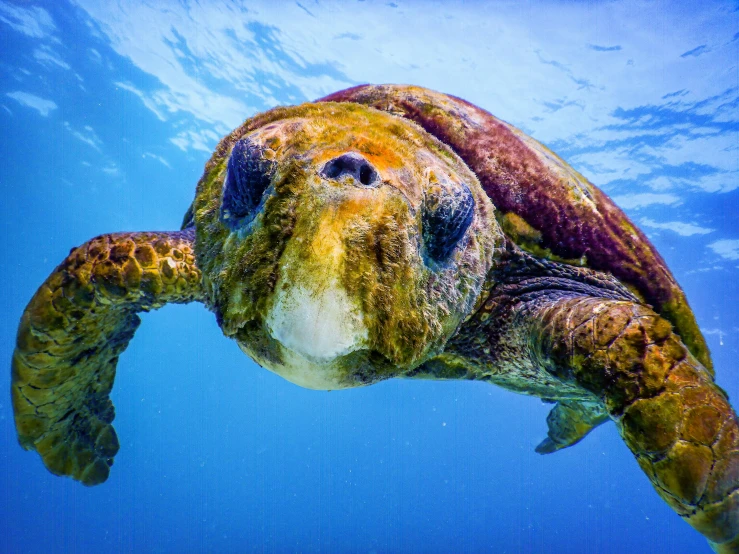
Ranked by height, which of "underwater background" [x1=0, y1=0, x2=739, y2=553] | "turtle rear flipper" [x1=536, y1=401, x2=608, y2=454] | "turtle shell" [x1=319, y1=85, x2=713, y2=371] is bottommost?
"turtle rear flipper" [x1=536, y1=401, x2=608, y2=454]

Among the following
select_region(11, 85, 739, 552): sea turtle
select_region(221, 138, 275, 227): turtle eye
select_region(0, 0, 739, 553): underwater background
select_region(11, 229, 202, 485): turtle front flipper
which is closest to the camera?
select_region(11, 85, 739, 552): sea turtle

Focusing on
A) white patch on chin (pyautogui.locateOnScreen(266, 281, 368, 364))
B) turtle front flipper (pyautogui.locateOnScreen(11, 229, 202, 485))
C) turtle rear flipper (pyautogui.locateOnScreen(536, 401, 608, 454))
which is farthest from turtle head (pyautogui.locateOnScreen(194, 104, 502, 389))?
turtle rear flipper (pyautogui.locateOnScreen(536, 401, 608, 454))

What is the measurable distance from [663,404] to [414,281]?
4.53 ft

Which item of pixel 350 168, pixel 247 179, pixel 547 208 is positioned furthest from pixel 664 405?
pixel 247 179

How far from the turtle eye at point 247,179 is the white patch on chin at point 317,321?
1.86 feet

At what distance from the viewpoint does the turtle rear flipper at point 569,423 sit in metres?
6.06

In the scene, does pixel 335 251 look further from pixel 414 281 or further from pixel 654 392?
pixel 654 392

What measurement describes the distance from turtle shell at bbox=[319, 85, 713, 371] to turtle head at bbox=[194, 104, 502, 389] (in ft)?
4.04

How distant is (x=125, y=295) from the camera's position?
143 inches

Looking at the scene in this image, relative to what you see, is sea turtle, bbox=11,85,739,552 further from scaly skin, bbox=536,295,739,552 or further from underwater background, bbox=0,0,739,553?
underwater background, bbox=0,0,739,553

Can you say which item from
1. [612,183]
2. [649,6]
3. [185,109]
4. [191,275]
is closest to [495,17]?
[649,6]

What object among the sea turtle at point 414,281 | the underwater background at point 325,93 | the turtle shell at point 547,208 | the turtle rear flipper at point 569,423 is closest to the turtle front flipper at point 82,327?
the sea turtle at point 414,281

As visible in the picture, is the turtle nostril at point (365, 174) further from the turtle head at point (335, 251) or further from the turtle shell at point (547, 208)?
the turtle shell at point (547, 208)

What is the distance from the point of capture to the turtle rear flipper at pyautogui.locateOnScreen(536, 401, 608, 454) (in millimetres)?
6056
